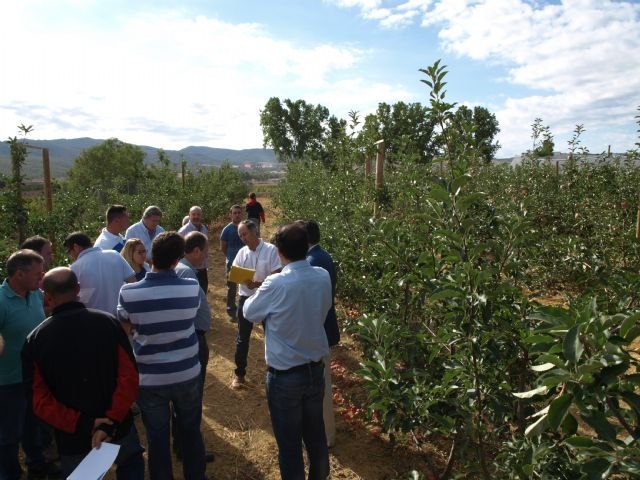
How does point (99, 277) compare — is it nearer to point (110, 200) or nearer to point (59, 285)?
point (59, 285)

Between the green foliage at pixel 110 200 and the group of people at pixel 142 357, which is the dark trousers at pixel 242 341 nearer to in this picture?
the group of people at pixel 142 357

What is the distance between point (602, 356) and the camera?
43.9 inches

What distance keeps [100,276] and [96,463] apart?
171cm

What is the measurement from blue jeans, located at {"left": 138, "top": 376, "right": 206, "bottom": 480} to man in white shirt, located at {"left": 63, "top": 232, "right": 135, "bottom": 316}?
1159 millimetres

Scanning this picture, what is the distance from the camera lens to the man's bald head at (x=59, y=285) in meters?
2.38

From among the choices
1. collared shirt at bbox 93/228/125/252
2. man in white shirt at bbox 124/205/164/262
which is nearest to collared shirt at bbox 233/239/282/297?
collared shirt at bbox 93/228/125/252

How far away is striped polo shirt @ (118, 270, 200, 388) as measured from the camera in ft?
9.07

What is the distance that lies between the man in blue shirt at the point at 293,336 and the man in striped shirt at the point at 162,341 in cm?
47

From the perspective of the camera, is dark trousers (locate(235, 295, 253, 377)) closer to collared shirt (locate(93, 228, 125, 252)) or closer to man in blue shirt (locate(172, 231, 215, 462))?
man in blue shirt (locate(172, 231, 215, 462))

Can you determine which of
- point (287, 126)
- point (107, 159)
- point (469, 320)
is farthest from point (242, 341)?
point (107, 159)

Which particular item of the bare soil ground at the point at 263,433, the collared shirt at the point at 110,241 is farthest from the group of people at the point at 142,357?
the collared shirt at the point at 110,241

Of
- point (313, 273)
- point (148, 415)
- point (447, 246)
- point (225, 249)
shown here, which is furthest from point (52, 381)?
point (225, 249)

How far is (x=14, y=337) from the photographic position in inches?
123

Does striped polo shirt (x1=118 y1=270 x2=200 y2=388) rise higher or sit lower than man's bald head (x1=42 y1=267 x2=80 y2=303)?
lower
